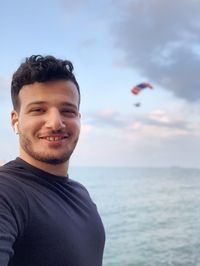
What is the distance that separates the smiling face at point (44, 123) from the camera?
76.5 inches

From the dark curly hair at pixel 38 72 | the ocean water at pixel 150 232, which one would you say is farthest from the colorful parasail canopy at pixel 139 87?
the dark curly hair at pixel 38 72

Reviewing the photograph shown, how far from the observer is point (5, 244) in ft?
4.79

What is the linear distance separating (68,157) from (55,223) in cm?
41

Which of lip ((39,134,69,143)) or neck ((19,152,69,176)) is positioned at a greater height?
lip ((39,134,69,143))

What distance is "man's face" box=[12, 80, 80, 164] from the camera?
1944 millimetres

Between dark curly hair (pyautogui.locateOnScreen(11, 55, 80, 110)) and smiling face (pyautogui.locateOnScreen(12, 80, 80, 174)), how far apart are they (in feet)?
0.10

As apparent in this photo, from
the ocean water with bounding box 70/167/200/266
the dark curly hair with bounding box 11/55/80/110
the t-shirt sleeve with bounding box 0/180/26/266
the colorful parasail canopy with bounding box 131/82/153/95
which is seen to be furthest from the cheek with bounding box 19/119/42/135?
the colorful parasail canopy with bounding box 131/82/153/95

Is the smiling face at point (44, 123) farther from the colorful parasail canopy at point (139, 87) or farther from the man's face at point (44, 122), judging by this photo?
the colorful parasail canopy at point (139, 87)

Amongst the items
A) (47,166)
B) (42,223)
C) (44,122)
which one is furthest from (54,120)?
(42,223)

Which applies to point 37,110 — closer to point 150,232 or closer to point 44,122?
point 44,122

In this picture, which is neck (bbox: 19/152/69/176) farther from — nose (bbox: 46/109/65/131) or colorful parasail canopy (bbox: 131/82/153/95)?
colorful parasail canopy (bbox: 131/82/153/95)

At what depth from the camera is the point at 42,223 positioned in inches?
66.0

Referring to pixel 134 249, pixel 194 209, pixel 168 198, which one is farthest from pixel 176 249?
pixel 168 198

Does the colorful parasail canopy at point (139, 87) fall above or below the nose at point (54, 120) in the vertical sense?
above
